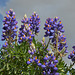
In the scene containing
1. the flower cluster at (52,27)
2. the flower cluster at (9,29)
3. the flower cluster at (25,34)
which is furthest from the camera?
the flower cluster at (9,29)

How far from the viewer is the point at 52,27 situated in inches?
216

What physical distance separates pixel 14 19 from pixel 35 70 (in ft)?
6.97

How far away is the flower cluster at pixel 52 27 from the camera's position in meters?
5.24

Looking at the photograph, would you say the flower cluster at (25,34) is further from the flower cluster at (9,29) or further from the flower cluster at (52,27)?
the flower cluster at (52,27)

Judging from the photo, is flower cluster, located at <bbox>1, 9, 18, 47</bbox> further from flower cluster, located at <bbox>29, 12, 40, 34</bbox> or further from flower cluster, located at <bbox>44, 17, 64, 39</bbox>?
flower cluster, located at <bbox>44, 17, 64, 39</bbox>

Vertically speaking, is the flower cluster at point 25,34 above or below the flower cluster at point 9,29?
below

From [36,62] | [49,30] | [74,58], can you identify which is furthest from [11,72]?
[74,58]

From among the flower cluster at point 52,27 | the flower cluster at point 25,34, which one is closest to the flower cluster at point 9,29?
the flower cluster at point 25,34

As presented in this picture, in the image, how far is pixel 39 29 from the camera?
6309mm

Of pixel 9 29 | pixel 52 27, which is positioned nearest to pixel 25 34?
pixel 9 29

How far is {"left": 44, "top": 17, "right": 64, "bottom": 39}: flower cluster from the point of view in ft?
17.2

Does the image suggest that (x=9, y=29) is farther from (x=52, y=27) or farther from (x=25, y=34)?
→ (x=52, y=27)

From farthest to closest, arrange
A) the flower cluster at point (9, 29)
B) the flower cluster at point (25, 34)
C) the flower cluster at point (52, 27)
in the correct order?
the flower cluster at point (9, 29), the flower cluster at point (25, 34), the flower cluster at point (52, 27)

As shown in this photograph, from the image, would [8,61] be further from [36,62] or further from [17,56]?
[36,62]
